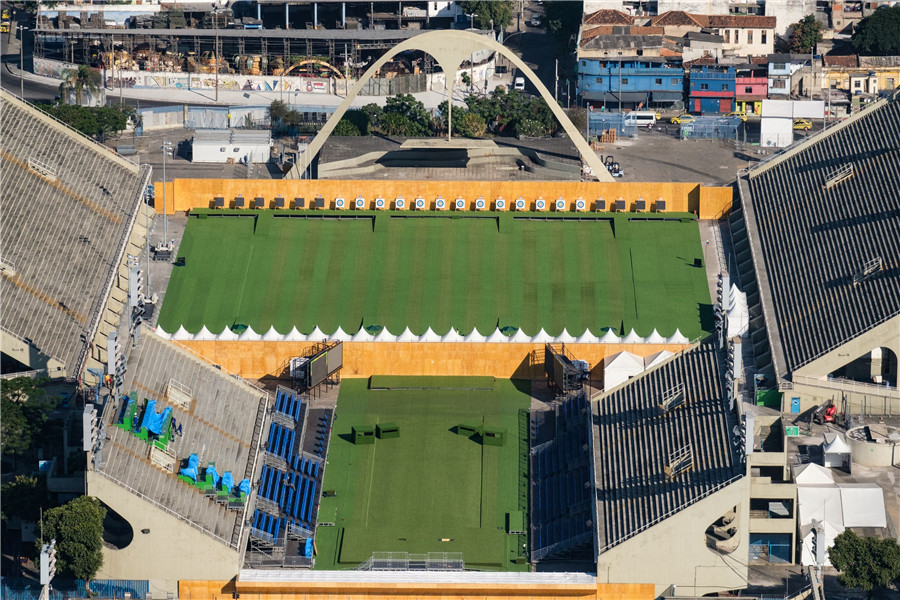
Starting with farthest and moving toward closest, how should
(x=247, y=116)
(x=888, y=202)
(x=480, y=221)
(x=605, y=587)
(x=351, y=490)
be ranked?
(x=247, y=116) → (x=480, y=221) → (x=888, y=202) → (x=351, y=490) → (x=605, y=587)

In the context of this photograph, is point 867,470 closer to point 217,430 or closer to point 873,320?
point 873,320

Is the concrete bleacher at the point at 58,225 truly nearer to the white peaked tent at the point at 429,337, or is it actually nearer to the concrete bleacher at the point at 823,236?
the white peaked tent at the point at 429,337

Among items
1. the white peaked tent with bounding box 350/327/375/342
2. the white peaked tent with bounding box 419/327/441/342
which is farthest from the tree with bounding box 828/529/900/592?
the white peaked tent with bounding box 350/327/375/342

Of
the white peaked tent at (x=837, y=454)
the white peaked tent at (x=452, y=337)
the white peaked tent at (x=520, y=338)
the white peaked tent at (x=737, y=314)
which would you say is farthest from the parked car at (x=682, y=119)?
the white peaked tent at (x=837, y=454)

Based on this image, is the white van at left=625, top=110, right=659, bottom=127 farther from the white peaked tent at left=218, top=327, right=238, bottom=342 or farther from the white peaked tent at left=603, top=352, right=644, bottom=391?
the white peaked tent at left=218, top=327, right=238, bottom=342

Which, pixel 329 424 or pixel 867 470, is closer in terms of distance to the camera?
pixel 867 470

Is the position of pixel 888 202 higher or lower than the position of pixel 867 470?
higher

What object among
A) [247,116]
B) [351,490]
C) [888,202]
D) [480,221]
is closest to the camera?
[351,490]

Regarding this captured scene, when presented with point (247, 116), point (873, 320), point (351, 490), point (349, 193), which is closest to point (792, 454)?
point (873, 320)
